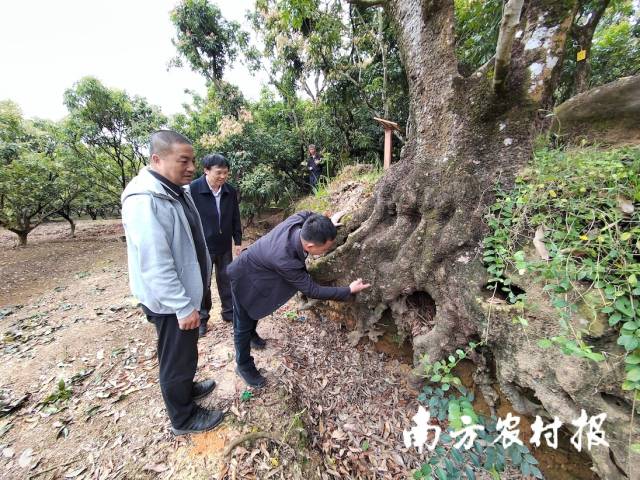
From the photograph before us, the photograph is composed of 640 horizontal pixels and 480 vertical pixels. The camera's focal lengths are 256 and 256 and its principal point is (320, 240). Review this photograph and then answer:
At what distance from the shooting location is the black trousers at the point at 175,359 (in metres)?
1.73

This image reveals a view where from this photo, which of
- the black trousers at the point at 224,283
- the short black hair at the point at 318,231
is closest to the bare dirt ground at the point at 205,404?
the black trousers at the point at 224,283

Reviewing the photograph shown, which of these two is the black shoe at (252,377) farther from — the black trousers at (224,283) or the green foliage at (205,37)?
the green foliage at (205,37)

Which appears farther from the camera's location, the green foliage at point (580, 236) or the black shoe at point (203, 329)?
the black shoe at point (203, 329)

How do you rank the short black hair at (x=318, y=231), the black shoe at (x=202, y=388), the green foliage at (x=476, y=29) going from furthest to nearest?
the green foliage at (x=476, y=29), the black shoe at (x=202, y=388), the short black hair at (x=318, y=231)

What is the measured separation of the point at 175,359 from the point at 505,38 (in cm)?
313

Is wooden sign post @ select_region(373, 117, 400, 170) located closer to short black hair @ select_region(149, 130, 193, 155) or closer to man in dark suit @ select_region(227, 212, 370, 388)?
man in dark suit @ select_region(227, 212, 370, 388)

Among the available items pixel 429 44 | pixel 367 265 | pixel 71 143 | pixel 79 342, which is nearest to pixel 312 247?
pixel 367 265

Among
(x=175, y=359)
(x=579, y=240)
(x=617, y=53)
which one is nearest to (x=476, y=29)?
(x=617, y=53)

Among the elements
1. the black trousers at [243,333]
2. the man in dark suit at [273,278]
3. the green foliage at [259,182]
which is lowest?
the black trousers at [243,333]

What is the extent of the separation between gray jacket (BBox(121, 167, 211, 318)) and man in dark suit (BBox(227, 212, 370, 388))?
725 millimetres

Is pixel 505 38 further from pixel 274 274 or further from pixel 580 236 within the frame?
pixel 274 274

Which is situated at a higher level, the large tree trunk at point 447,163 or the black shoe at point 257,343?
the large tree trunk at point 447,163

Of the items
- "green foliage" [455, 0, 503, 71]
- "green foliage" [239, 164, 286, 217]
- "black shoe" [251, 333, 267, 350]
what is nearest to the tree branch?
"black shoe" [251, 333, 267, 350]

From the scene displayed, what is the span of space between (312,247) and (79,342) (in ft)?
11.3
